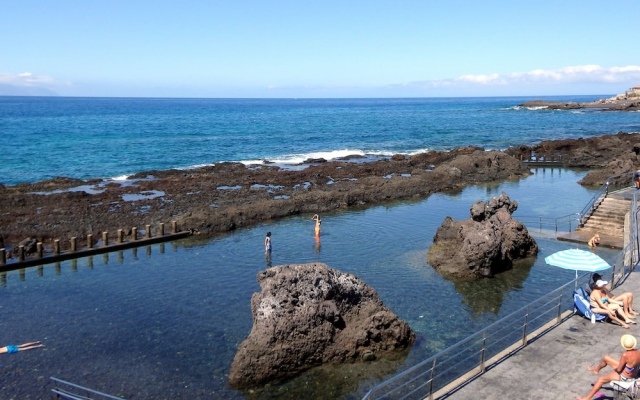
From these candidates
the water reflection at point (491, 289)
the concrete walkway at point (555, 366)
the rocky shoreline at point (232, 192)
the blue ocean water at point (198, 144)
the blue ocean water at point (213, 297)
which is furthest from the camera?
the blue ocean water at point (198, 144)

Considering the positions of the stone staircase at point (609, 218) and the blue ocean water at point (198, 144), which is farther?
the blue ocean water at point (198, 144)

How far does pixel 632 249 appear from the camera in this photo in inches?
872

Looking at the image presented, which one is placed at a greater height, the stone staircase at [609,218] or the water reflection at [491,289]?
the stone staircase at [609,218]

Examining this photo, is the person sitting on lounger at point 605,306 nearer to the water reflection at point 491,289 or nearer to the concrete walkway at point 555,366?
the concrete walkway at point 555,366

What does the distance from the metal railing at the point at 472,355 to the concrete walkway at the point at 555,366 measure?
→ 293 millimetres

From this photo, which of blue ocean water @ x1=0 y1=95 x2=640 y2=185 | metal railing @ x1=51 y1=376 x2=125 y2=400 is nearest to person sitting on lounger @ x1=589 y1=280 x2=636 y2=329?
metal railing @ x1=51 y1=376 x2=125 y2=400

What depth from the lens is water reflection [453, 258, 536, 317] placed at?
22.3 metres

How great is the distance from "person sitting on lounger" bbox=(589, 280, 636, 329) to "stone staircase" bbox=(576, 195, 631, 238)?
16044mm

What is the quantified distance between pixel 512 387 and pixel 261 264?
1634 cm

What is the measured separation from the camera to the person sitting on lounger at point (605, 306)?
53.6ft

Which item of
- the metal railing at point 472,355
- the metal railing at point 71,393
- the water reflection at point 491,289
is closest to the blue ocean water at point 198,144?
the water reflection at point 491,289

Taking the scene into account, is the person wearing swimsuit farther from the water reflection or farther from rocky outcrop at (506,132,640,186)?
rocky outcrop at (506,132,640,186)

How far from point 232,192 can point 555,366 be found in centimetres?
3506

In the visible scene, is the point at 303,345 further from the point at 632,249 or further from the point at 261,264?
the point at 632,249
